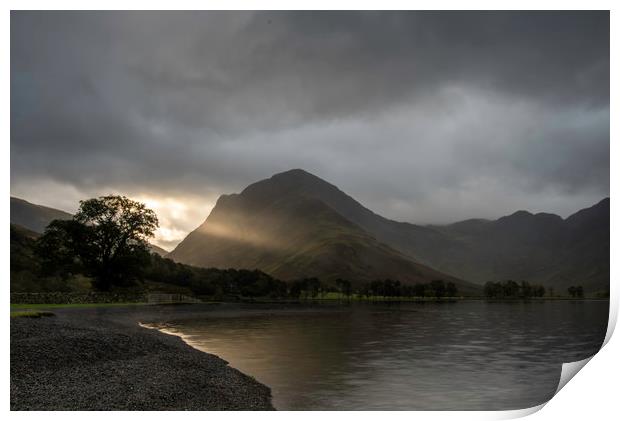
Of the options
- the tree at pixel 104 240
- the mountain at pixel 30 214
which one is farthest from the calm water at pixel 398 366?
the tree at pixel 104 240

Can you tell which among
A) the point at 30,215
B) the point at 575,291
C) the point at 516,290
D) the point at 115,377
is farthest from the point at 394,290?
the point at 115,377

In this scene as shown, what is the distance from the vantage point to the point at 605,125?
2686cm

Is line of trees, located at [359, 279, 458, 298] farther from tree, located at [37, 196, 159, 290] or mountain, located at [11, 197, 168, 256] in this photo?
tree, located at [37, 196, 159, 290]

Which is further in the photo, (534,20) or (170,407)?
(534,20)

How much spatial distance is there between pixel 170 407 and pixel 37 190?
18.2 metres

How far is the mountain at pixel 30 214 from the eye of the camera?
30.3 meters

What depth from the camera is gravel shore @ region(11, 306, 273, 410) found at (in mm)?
13820

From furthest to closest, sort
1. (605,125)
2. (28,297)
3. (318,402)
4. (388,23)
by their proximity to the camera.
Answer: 1. (28,297)
2. (388,23)
3. (605,125)
4. (318,402)

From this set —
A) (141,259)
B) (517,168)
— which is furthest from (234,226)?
(517,168)

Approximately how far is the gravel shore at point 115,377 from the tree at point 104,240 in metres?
35.5

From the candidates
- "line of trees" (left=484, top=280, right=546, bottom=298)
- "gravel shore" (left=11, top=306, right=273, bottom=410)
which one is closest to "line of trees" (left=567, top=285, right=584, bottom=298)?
"line of trees" (left=484, top=280, right=546, bottom=298)

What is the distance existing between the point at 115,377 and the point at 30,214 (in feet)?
93.7
